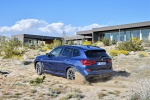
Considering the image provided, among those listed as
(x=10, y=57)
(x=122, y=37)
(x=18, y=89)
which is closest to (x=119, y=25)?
(x=122, y=37)

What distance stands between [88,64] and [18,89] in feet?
10.5

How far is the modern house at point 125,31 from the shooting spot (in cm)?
3894

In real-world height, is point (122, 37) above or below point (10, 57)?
above

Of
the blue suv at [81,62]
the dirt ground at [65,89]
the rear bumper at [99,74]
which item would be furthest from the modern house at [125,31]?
the rear bumper at [99,74]

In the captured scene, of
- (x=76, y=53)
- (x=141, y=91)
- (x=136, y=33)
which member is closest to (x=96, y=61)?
(x=76, y=53)

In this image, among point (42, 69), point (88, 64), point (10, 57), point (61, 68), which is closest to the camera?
point (88, 64)

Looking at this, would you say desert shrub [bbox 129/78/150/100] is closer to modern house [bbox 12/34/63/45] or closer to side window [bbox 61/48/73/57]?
side window [bbox 61/48/73/57]

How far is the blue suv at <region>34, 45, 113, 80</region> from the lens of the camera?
38.3ft

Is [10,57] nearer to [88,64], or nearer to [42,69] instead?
[42,69]

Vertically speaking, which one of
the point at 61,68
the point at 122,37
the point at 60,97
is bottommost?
the point at 60,97

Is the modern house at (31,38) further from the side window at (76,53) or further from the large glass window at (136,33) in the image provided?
the side window at (76,53)

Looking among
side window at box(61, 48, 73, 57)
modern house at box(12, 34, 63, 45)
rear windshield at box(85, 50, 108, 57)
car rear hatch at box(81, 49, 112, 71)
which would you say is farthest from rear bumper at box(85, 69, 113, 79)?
modern house at box(12, 34, 63, 45)

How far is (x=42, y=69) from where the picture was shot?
14.4m

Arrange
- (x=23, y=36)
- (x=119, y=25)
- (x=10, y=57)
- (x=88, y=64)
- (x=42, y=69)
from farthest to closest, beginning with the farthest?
1. (x=23, y=36)
2. (x=119, y=25)
3. (x=10, y=57)
4. (x=42, y=69)
5. (x=88, y=64)
